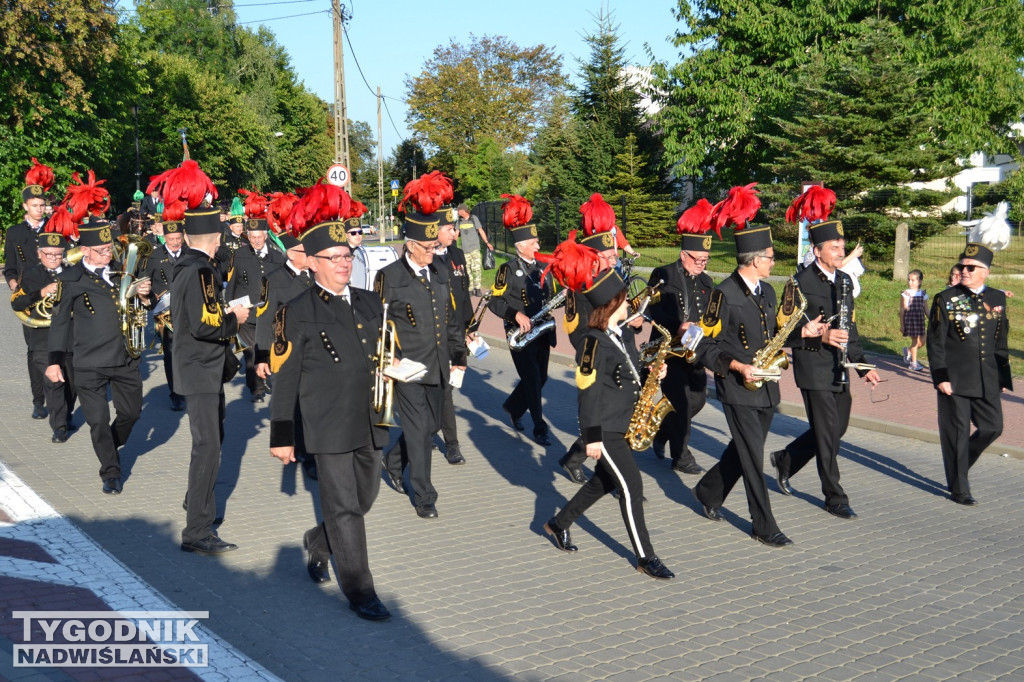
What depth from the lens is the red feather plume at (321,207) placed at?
6.25 m

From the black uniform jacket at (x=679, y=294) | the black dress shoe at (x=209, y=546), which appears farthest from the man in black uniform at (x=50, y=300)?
the black uniform jacket at (x=679, y=294)

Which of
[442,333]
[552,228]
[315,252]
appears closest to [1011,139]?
[552,228]

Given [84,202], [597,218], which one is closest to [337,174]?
[84,202]

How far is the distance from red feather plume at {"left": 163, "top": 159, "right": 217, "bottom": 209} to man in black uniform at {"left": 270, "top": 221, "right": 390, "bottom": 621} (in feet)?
5.39

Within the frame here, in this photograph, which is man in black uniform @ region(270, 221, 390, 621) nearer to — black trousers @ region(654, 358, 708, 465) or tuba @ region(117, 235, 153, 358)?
tuba @ region(117, 235, 153, 358)

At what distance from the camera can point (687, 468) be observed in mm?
9133

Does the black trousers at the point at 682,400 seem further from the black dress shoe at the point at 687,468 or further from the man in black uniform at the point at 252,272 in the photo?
the man in black uniform at the point at 252,272

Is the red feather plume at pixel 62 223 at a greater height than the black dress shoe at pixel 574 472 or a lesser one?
greater

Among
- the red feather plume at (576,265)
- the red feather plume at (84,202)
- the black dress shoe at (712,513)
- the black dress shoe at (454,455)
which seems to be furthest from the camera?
the red feather plume at (84,202)

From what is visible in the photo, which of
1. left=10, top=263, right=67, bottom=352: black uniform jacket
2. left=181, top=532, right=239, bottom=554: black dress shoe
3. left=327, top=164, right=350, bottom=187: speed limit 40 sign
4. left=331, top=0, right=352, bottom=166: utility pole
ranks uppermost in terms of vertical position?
left=331, top=0, right=352, bottom=166: utility pole

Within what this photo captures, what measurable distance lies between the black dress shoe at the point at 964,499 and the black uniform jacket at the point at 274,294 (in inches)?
213

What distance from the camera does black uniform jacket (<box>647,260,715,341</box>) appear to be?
9.09m

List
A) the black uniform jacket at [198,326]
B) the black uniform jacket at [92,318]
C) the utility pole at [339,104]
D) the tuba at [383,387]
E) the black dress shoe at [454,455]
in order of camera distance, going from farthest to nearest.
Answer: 1. the utility pole at [339,104]
2. the black dress shoe at [454,455]
3. the black uniform jacket at [92,318]
4. the black uniform jacket at [198,326]
5. the tuba at [383,387]

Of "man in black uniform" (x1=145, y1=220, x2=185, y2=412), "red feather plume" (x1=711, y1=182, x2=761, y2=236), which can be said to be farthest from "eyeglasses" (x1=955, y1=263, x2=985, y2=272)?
"man in black uniform" (x1=145, y1=220, x2=185, y2=412)
